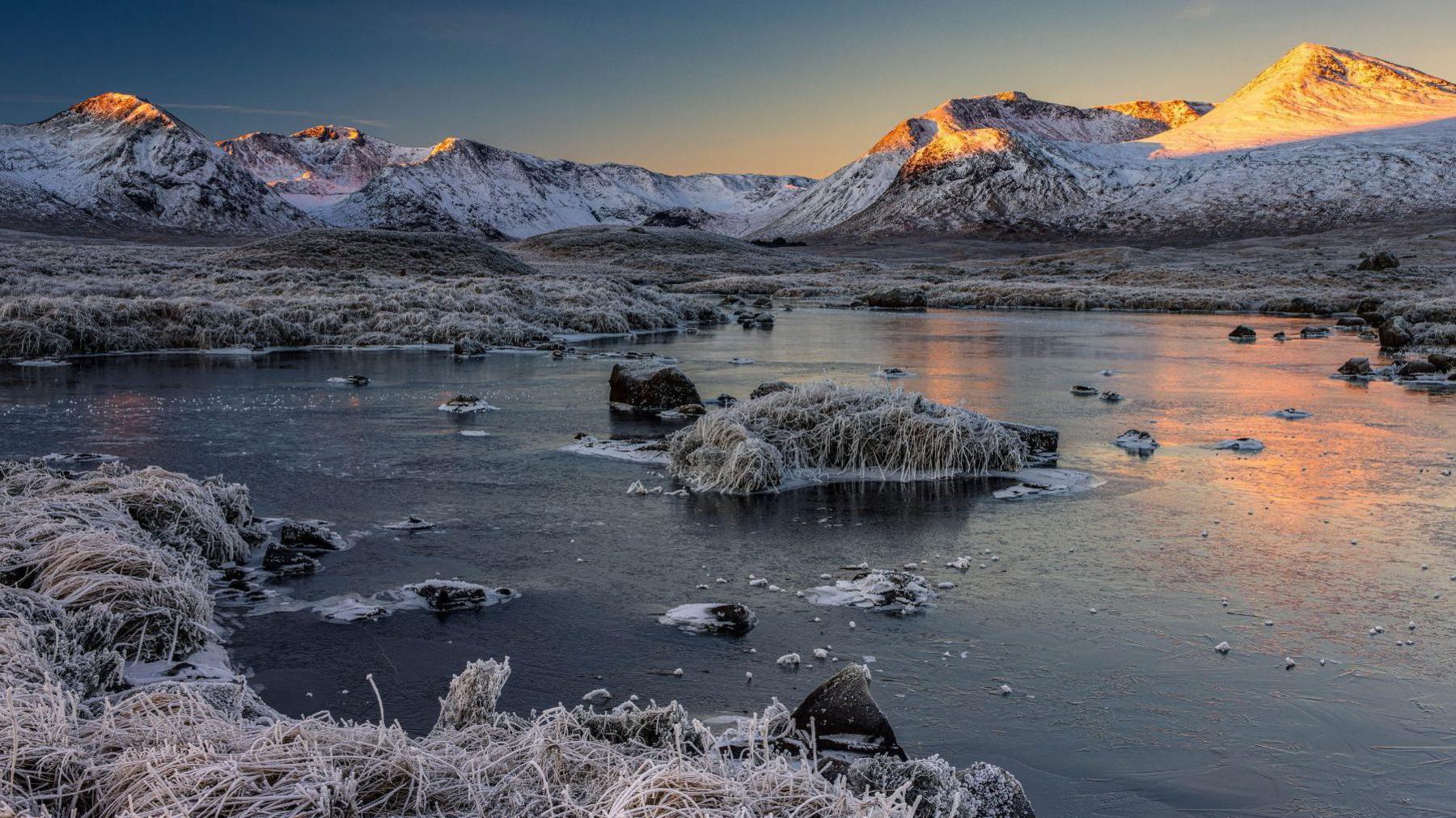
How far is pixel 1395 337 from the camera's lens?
82.3 feet

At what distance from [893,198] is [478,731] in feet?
505

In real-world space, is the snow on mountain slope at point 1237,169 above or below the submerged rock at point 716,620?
above

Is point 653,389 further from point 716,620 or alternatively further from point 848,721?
point 848,721

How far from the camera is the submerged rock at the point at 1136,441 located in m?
11.2

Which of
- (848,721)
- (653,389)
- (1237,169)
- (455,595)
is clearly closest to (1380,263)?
(653,389)

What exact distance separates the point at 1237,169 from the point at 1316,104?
83.3 ft

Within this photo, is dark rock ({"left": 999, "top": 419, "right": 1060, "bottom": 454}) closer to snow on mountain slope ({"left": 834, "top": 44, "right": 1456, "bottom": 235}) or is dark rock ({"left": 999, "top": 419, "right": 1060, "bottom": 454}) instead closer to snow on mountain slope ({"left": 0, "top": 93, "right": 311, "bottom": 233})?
snow on mountain slope ({"left": 834, "top": 44, "right": 1456, "bottom": 235})

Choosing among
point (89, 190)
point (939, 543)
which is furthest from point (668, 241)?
point (939, 543)

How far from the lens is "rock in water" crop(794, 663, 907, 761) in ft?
13.0

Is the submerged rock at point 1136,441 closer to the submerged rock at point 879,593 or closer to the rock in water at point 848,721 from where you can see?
the submerged rock at point 879,593

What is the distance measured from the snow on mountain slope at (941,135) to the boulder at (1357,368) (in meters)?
138

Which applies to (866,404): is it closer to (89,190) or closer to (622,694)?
(622,694)

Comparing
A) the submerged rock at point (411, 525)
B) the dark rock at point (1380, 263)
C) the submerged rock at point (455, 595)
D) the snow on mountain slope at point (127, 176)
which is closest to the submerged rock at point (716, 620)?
the submerged rock at point (455, 595)

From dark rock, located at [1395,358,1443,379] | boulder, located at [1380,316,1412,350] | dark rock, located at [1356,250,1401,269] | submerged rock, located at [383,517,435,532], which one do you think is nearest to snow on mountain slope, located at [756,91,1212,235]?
dark rock, located at [1356,250,1401,269]
